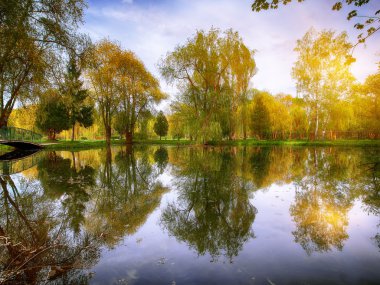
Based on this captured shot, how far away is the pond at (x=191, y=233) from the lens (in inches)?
125

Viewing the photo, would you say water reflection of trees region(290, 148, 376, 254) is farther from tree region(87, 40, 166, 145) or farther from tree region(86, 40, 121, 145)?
tree region(86, 40, 121, 145)

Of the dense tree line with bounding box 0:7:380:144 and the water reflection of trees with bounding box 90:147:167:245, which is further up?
the dense tree line with bounding box 0:7:380:144

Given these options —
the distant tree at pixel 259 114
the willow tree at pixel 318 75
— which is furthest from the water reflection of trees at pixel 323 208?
the distant tree at pixel 259 114

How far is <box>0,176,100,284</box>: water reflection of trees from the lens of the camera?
304 cm

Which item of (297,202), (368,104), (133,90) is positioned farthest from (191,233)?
(368,104)

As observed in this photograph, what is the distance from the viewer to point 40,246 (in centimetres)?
371

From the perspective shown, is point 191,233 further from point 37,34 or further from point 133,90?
point 133,90

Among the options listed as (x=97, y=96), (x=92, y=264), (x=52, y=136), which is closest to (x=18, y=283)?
(x=92, y=264)

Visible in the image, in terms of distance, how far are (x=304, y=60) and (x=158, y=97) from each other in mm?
19925

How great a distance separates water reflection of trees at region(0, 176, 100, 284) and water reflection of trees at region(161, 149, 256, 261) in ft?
5.17

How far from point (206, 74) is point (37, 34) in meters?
19.5

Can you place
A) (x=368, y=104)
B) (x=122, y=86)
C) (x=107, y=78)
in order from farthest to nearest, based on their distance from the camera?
(x=368, y=104) → (x=122, y=86) → (x=107, y=78)

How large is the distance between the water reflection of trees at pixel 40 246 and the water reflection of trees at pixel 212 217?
1.58 metres

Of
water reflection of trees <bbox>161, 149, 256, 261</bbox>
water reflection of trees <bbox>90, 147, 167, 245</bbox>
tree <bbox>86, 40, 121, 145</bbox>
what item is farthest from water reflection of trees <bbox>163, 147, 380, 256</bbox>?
tree <bbox>86, 40, 121, 145</bbox>
